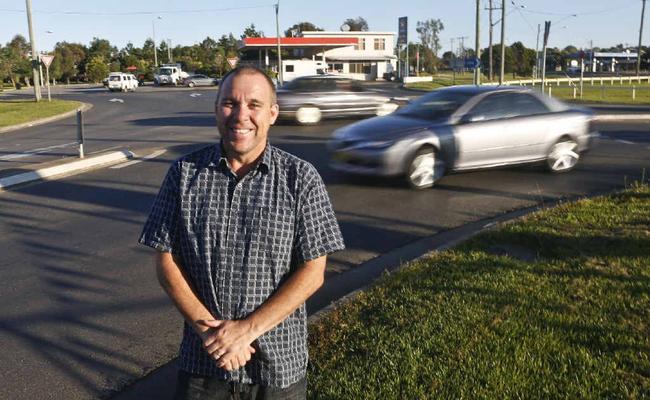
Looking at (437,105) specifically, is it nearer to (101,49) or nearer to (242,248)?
(242,248)

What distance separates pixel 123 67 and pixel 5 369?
86856mm

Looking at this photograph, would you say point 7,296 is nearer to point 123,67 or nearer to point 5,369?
point 5,369

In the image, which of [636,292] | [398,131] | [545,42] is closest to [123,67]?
[545,42]

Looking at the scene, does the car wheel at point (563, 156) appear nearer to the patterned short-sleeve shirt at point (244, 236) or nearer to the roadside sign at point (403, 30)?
the patterned short-sleeve shirt at point (244, 236)

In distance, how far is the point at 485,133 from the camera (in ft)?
32.4

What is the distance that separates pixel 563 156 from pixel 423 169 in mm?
2889

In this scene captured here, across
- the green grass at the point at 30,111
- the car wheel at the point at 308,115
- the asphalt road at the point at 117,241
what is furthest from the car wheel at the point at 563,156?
the green grass at the point at 30,111

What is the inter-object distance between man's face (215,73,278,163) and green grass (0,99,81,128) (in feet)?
77.4

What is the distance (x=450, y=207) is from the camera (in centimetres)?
859

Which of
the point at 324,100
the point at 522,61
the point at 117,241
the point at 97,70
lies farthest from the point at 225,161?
the point at 522,61

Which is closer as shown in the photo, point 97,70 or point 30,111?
point 30,111

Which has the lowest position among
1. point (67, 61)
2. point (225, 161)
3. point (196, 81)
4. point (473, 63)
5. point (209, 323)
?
point (209, 323)

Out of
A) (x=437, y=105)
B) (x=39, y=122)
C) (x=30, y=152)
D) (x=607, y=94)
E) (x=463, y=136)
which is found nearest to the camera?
(x=463, y=136)

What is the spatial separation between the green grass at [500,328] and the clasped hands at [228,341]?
145 cm
